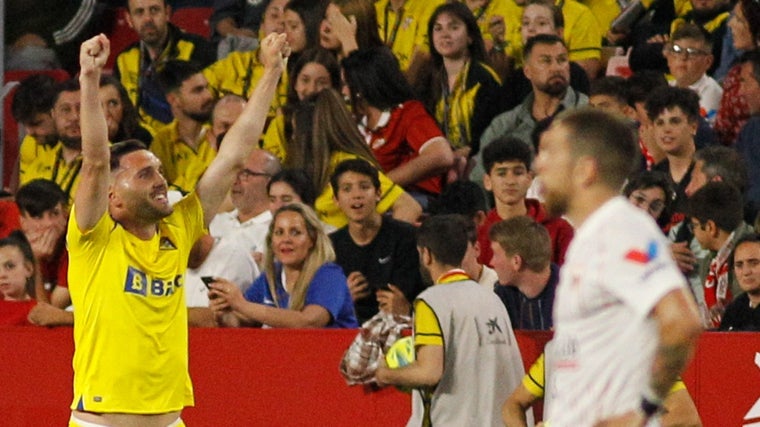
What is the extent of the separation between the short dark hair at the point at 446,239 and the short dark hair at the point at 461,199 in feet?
7.83

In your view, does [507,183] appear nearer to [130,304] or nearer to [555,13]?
[555,13]

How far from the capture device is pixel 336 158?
10.7 m

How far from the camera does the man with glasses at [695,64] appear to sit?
11250mm

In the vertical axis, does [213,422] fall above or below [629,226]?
below

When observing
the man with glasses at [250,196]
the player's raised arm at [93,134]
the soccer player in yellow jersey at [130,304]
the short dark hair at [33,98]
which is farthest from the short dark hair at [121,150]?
the short dark hair at [33,98]

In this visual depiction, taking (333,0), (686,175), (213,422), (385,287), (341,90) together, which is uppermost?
(333,0)

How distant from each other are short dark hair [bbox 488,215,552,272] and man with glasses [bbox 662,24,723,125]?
11.0 ft

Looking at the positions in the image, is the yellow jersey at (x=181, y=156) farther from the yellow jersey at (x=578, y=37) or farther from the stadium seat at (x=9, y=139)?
the yellow jersey at (x=578, y=37)

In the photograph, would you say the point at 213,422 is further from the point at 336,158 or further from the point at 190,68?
the point at 190,68

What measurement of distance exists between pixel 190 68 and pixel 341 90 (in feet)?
4.63

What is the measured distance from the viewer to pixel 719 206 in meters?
9.05

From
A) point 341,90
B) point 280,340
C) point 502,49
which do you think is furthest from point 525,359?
point 502,49

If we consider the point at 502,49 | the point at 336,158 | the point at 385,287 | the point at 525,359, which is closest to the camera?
the point at 525,359

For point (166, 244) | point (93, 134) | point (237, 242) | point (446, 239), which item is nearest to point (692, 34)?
point (237, 242)
